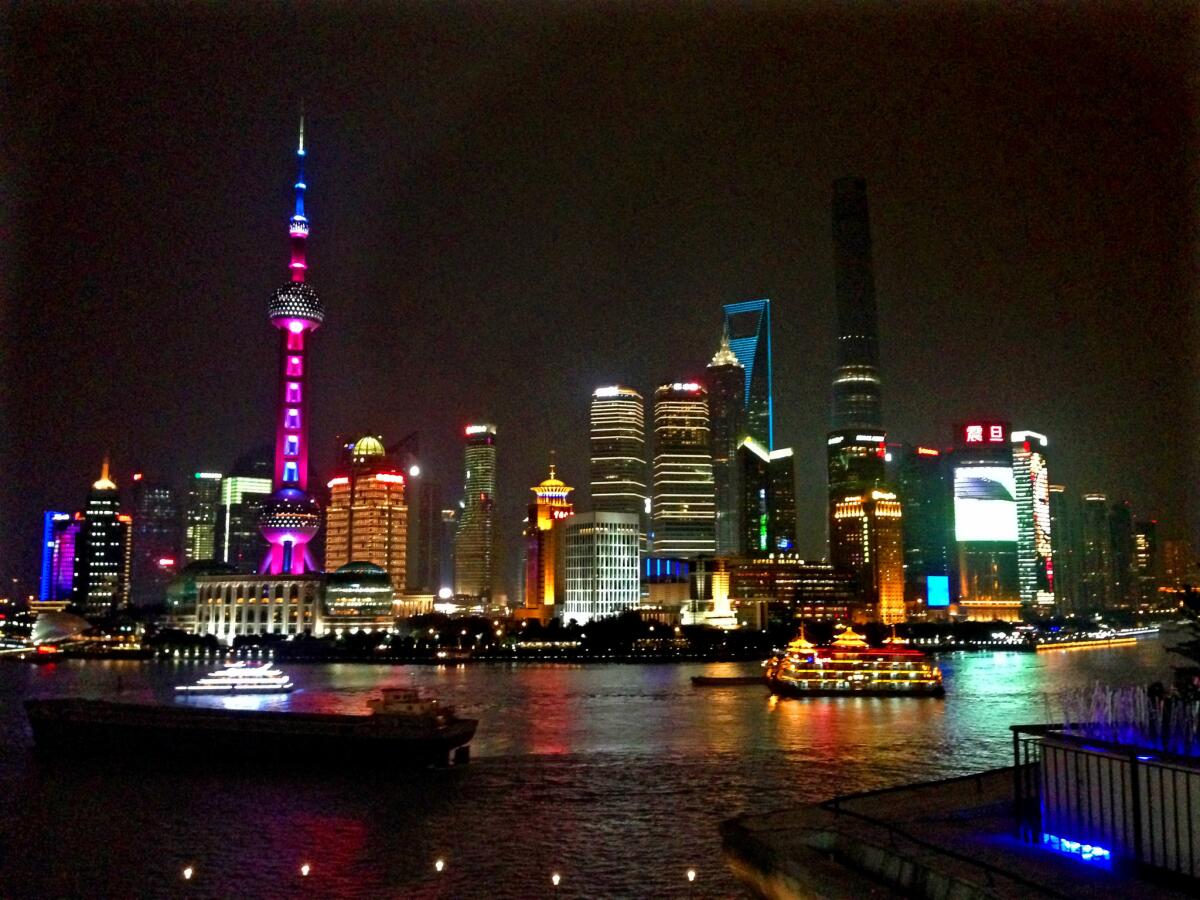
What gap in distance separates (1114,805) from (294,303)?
17027cm

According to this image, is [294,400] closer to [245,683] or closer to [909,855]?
[245,683]

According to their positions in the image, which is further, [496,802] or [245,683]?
[245,683]

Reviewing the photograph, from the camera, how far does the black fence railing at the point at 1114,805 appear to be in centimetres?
1355

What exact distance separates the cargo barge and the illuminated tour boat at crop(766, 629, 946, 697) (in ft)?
134

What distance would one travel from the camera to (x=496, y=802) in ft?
116

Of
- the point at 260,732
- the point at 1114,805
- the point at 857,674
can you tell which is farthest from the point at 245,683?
the point at 1114,805

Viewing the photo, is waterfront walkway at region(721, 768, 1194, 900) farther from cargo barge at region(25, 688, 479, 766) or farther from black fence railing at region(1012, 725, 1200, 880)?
cargo barge at region(25, 688, 479, 766)

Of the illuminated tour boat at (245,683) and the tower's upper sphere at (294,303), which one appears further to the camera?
the tower's upper sphere at (294,303)

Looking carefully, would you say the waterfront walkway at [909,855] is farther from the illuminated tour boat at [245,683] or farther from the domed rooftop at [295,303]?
the domed rooftop at [295,303]

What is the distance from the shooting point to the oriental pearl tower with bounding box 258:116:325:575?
6841 inches

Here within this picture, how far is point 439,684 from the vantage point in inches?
3676

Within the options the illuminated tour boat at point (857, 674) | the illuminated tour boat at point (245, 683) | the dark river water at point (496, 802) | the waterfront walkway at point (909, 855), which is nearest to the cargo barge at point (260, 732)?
the dark river water at point (496, 802)

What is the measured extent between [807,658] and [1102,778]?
237ft

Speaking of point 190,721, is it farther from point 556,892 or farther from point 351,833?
point 556,892
